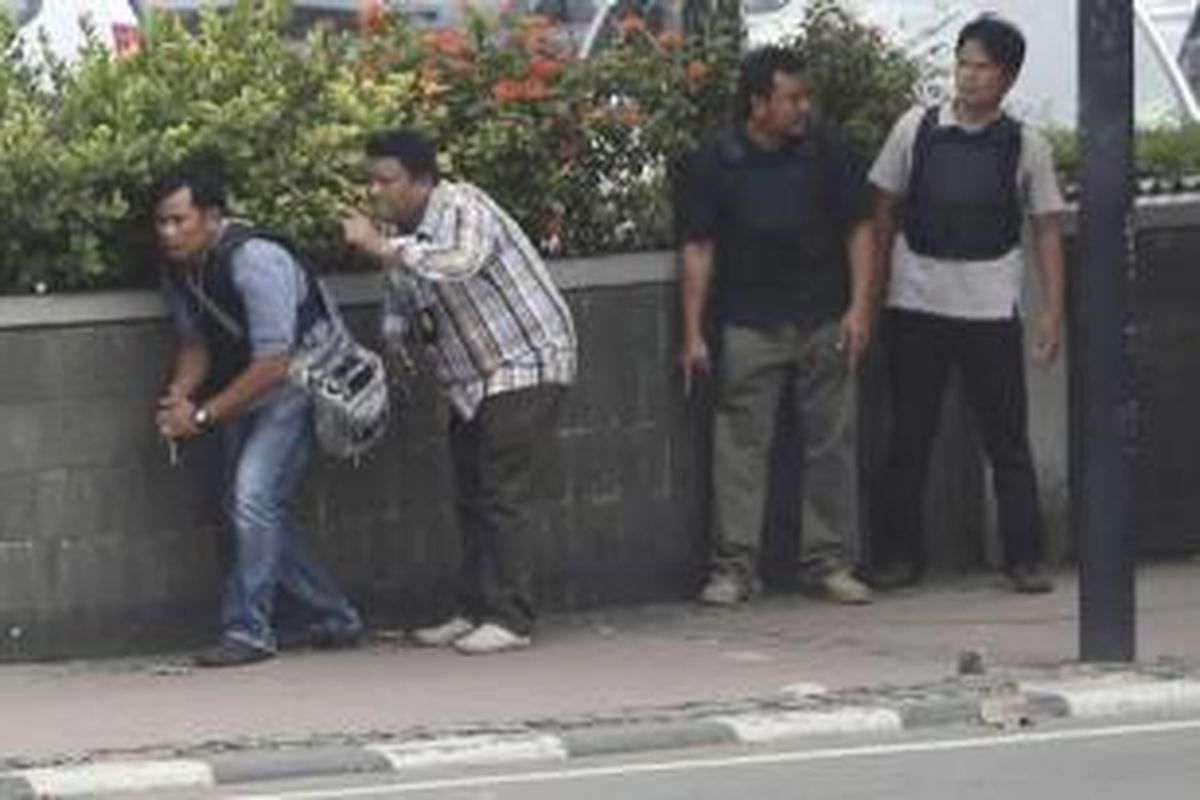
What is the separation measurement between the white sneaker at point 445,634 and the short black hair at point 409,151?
5.19ft

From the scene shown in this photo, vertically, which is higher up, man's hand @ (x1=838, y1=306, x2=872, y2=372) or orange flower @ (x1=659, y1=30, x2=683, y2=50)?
orange flower @ (x1=659, y1=30, x2=683, y2=50)

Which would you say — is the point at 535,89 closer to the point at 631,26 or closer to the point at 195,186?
the point at 631,26

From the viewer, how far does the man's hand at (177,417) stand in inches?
382

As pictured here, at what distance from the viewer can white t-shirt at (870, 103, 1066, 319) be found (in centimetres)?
1091

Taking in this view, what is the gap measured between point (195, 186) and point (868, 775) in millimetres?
3120

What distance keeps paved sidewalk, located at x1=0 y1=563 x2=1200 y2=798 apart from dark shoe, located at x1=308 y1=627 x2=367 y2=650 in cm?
7

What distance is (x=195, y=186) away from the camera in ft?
31.8

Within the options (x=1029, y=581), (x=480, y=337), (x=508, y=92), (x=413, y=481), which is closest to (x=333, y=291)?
(x=480, y=337)

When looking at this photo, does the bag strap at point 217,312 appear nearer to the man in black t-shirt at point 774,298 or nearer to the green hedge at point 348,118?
the green hedge at point 348,118

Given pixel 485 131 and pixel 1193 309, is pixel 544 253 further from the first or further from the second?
pixel 1193 309

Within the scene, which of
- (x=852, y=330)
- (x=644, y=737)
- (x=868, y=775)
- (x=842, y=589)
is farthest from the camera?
(x=842, y=589)

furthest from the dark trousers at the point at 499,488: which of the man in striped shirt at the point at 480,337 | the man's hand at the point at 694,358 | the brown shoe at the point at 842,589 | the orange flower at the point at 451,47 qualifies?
the orange flower at the point at 451,47

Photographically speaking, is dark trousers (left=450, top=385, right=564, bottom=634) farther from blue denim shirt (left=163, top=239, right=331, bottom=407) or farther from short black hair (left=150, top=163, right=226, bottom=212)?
short black hair (left=150, top=163, right=226, bottom=212)

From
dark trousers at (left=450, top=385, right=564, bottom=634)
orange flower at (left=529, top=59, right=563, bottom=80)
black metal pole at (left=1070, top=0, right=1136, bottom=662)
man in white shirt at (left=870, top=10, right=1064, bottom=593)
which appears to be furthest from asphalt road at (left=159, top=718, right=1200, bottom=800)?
orange flower at (left=529, top=59, right=563, bottom=80)
